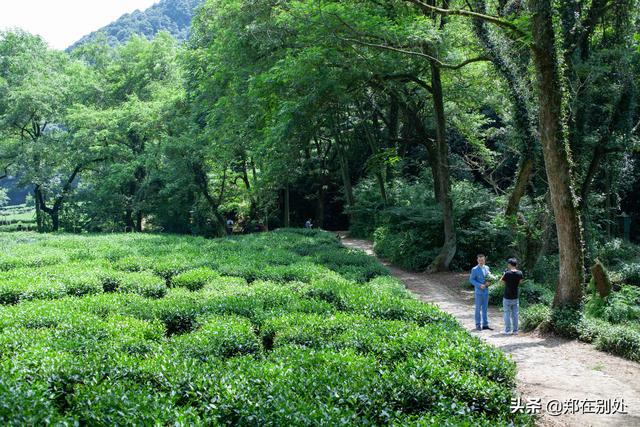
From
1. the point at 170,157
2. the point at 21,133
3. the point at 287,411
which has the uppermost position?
the point at 21,133

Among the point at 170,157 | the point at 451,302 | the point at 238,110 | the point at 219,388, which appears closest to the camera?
the point at 219,388

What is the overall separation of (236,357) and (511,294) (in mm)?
5916

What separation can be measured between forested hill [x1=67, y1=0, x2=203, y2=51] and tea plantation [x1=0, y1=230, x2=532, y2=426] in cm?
10859

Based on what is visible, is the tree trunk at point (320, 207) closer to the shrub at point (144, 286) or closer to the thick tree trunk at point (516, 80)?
the thick tree trunk at point (516, 80)

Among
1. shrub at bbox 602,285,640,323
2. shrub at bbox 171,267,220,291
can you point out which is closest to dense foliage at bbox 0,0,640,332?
shrub at bbox 602,285,640,323

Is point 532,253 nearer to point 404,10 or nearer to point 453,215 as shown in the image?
point 453,215

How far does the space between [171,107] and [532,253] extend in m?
22.0

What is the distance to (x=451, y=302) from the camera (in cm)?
1346

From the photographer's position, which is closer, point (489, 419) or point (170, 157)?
point (489, 419)

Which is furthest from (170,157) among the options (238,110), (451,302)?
(451,302)

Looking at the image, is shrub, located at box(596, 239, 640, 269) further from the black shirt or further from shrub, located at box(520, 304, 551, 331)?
the black shirt

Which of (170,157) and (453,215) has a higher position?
(170,157)

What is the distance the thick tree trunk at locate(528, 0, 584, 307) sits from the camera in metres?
10.2

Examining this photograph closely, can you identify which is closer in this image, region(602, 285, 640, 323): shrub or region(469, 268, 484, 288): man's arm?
region(602, 285, 640, 323): shrub
